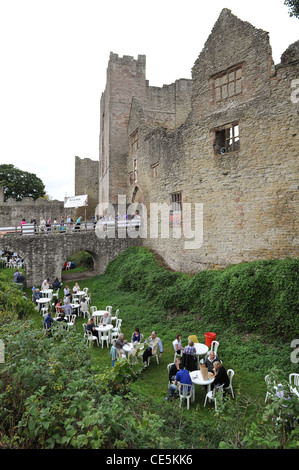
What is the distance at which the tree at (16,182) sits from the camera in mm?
46219

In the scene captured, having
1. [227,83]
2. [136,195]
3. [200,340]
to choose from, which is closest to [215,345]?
[200,340]

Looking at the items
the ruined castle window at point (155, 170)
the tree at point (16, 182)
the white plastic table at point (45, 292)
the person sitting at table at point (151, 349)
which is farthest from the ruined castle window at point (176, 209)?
the tree at point (16, 182)

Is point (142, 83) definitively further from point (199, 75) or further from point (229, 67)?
point (229, 67)

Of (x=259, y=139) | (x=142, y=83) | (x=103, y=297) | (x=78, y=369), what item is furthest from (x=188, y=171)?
(x=142, y=83)

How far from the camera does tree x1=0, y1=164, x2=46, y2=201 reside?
152ft

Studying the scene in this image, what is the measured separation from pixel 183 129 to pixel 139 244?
8.02 m

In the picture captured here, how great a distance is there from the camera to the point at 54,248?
18.3m

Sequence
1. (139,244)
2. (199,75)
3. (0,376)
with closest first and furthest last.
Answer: (0,376)
(199,75)
(139,244)

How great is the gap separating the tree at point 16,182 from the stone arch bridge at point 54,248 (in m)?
31.6

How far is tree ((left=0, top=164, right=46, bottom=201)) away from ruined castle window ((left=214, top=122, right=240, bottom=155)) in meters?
40.8

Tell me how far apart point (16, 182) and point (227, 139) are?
42496 millimetres

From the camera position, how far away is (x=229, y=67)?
460 inches

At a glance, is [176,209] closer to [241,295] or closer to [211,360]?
[241,295]

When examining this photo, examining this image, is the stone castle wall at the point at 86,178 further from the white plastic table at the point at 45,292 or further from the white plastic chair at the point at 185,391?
the white plastic chair at the point at 185,391
